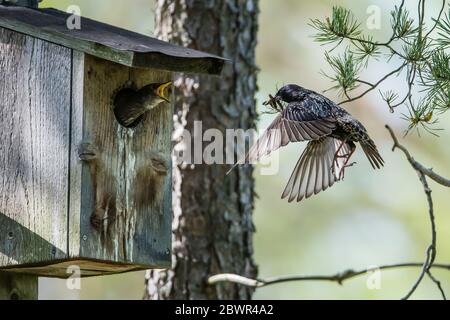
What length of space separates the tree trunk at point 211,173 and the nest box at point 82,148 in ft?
4.35

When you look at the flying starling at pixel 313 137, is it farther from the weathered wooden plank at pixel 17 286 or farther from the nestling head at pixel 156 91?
the weathered wooden plank at pixel 17 286

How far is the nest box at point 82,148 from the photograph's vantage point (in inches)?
147

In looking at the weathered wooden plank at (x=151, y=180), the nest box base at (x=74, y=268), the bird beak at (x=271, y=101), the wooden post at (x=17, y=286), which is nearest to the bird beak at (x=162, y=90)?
the weathered wooden plank at (x=151, y=180)

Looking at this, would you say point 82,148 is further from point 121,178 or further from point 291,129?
point 291,129

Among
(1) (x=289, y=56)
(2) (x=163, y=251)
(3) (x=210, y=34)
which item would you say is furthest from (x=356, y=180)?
(2) (x=163, y=251)

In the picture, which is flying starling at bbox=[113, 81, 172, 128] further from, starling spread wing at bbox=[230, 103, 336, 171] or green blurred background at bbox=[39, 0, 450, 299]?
green blurred background at bbox=[39, 0, 450, 299]

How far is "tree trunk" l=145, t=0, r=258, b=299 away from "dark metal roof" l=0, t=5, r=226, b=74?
1.36 m

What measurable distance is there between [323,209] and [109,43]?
19.2 feet

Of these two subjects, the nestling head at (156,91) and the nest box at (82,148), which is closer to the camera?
the nest box at (82,148)

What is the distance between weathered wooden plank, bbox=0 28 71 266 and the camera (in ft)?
12.3

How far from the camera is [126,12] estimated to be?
8.58m

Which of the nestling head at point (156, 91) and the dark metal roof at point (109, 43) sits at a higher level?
the dark metal roof at point (109, 43)

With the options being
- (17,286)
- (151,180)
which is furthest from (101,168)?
(17,286)

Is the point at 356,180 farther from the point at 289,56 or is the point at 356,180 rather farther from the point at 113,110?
the point at 113,110
